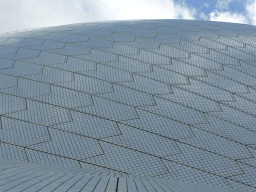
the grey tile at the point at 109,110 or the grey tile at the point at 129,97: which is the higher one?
the grey tile at the point at 129,97

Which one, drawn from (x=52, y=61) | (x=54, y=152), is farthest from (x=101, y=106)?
(x=52, y=61)

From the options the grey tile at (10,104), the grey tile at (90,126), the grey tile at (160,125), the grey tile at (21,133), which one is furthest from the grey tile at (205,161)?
the grey tile at (10,104)

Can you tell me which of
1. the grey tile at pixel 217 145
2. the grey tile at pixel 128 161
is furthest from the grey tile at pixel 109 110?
the grey tile at pixel 217 145

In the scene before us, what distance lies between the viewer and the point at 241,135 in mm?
9961

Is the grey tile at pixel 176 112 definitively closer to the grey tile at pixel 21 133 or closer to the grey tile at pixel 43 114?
the grey tile at pixel 43 114

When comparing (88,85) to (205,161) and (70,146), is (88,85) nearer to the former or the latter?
(70,146)

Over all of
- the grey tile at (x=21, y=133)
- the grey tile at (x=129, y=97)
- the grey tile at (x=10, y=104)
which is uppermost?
the grey tile at (x=129, y=97)

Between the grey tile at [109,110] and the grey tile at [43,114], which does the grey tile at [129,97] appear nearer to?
the grey tile at [109,110]

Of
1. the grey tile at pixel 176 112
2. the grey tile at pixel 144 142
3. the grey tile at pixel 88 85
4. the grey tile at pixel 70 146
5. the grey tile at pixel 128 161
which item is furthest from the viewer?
the grey tile at pixel 88 85

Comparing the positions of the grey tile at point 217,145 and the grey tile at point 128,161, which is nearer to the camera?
the grey tile at point 128,161

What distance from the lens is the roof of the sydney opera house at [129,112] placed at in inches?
320

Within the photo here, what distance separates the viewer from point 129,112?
1012 cm

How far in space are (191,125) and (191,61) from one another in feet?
14.3

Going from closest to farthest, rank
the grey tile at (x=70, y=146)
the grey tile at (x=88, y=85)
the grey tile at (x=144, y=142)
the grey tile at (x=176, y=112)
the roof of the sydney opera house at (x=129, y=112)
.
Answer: the roof of the sydney opera house at (x=129, y=112), the grey tile at (x=70, y=146), the grey tile at (x=144, y=142), the grey tile at (x=176, y=112), the grey tile at (x=88, y=85)
